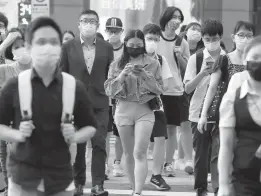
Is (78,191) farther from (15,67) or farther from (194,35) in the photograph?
(194,35)

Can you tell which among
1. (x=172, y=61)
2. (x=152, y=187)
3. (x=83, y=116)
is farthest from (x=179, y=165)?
(x=83, y=116)

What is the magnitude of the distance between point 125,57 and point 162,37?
2.10 metres

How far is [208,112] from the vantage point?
7.98m

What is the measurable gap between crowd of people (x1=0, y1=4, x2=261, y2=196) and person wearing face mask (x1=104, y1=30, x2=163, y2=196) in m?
0.01

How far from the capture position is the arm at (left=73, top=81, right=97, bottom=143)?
502 centimetres

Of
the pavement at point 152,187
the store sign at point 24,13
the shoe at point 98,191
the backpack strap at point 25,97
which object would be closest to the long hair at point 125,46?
the shoe at point 98,191

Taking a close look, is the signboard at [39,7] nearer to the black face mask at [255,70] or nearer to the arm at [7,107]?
the arm at [7,107]

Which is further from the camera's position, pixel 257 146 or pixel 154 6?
pixel 154 6

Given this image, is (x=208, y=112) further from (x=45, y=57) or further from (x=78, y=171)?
(x=45, y=57)

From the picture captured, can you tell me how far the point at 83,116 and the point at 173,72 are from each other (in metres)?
5.79

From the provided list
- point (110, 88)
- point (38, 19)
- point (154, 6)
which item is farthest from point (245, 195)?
point (154, 6)

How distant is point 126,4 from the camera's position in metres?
21.8

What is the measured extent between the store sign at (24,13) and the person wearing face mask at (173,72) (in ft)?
34.6

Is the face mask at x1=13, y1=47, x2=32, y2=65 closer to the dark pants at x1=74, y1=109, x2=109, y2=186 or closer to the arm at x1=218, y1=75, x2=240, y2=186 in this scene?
the dark pants at x1=74, y1=109, x2=109, y2=186
